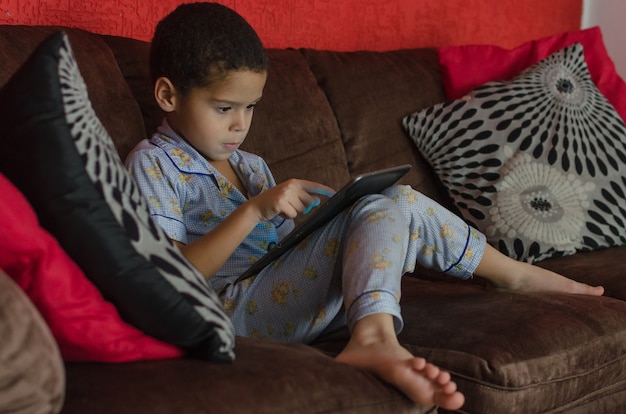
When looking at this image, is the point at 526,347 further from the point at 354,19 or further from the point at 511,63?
the point at 354,19

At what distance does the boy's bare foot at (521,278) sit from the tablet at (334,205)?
30cm

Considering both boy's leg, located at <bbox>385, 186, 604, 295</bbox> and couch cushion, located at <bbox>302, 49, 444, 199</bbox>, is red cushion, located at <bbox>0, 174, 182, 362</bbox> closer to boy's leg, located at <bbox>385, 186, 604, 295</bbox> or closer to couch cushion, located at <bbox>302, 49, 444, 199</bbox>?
boy's leg, located at <bbox>385, 186, 604, 295</bbox>

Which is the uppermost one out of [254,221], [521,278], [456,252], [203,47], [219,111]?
[203,47]

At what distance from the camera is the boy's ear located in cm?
168

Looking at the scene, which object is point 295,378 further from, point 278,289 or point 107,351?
point 278,289

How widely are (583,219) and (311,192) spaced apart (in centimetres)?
95

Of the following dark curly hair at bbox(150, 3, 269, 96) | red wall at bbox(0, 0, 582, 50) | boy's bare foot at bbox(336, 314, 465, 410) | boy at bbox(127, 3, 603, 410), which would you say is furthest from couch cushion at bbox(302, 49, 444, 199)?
boy's bare foot at bbox(336, 314, 465, 410)

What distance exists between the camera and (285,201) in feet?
4.85

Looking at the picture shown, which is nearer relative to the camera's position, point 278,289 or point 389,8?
point 278,289

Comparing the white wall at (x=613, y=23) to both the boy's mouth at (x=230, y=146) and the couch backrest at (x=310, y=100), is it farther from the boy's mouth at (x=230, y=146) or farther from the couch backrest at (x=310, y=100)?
the boy's mouth at (x=230, y=146)

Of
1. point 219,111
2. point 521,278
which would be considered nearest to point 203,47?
point 219,111

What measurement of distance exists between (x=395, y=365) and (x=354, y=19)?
1.74 metres

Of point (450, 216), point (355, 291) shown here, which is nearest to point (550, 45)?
point (450, 216)

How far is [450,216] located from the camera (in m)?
1.65
